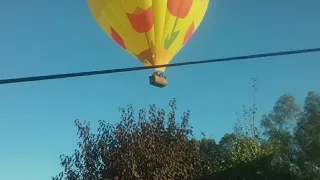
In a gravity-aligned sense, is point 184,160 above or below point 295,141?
below

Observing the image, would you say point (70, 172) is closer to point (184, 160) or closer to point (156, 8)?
point (184, 160)

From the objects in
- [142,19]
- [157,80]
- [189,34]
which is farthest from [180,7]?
[157,80]

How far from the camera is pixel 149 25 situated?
13.0 m

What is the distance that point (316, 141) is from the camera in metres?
18.8

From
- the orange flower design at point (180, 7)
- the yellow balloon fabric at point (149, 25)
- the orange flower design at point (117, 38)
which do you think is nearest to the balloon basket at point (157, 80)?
the yellow balloon fabric at point (149, 25)

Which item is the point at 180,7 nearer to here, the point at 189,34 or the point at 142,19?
the point at 189,34

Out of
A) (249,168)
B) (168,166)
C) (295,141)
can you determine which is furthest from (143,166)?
(295,141)

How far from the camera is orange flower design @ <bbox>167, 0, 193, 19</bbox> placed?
522 inches

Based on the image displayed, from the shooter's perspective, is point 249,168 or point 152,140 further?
point 249,168

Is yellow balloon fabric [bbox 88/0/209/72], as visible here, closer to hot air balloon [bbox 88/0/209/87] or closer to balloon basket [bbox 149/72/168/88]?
hot air balloon [bbox 88/0/209/87]

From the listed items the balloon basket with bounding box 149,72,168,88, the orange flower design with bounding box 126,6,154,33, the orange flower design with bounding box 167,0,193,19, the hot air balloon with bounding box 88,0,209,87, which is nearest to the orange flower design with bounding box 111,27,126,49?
the hot air balloon with bounding box 88,0,209,87

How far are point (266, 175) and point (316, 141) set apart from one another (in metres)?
2.96

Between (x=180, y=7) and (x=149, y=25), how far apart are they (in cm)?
120

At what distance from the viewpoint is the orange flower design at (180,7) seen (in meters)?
13.3
